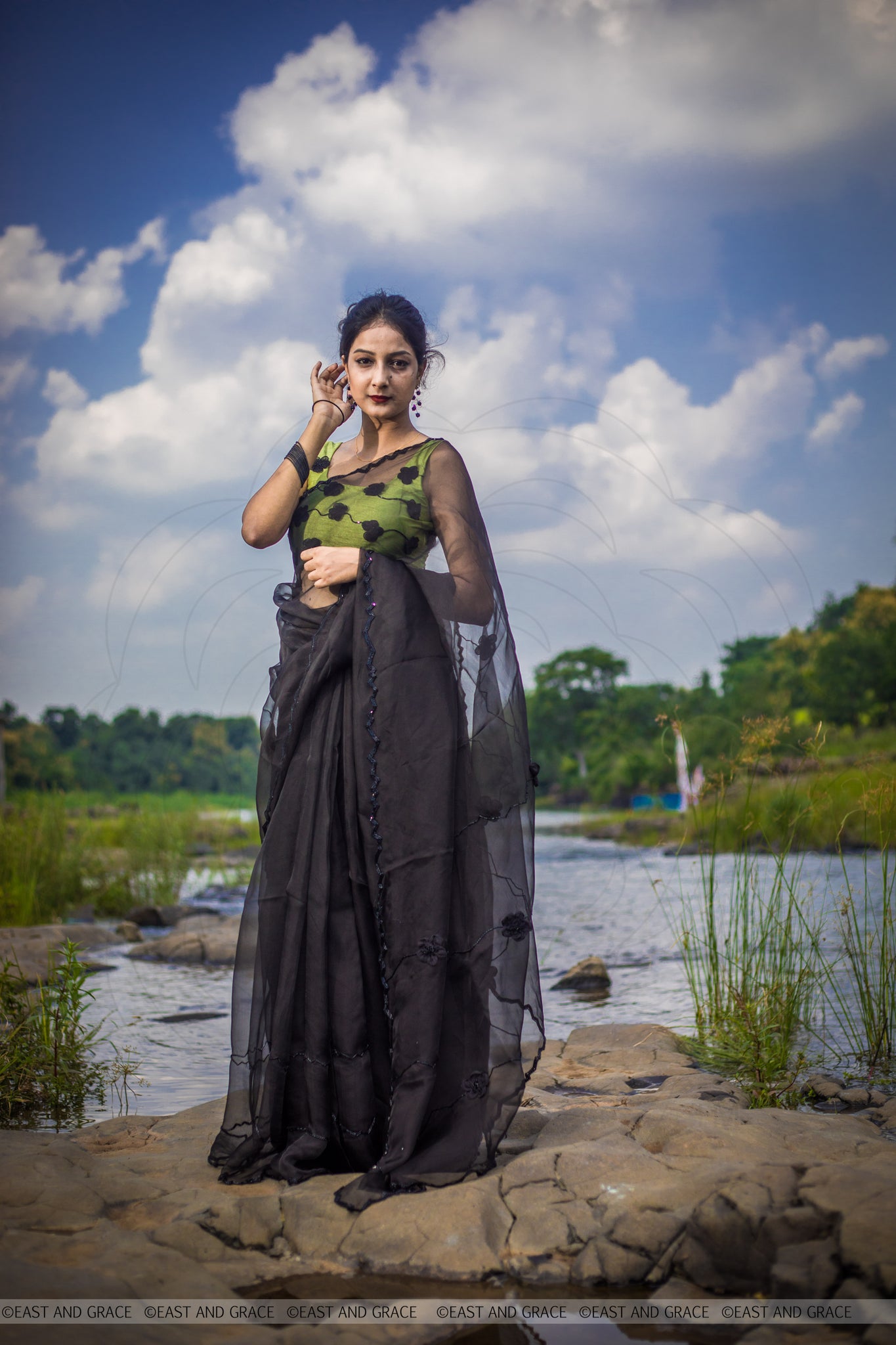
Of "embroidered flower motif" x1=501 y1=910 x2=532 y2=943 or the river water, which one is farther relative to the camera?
the river water

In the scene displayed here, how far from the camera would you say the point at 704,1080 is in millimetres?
3299

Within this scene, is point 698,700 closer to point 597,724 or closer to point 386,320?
point 597,724

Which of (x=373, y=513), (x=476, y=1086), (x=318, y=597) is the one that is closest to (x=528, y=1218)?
(x=476, y=1086)

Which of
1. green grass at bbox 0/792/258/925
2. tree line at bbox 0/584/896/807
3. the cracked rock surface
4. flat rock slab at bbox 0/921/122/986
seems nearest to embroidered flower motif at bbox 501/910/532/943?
the cracked rock surface

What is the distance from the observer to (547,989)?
5816 mm

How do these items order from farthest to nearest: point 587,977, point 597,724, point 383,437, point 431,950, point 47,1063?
1. point 597,724
2. point 587,977
3. point 47,1063
4. point 383,437
5. point 431,950

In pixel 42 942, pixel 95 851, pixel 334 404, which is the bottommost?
pixel 42 942

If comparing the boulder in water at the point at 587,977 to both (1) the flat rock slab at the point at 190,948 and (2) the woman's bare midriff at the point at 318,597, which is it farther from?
(2) the woman's bare midriff at the point at 318,597

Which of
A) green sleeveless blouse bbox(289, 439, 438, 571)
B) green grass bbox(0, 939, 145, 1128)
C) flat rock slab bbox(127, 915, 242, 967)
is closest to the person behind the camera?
green sleeveless blouse bbox(289, 439, 438, 571)

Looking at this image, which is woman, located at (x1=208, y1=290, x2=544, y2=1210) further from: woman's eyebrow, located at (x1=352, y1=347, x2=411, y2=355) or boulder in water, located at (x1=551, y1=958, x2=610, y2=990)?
boulder in water, located at (x1=551, y1=958, x2=610, y2=990)

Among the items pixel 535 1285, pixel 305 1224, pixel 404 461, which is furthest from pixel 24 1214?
pixel 404 461

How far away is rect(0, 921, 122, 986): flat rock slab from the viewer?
494 centimetres

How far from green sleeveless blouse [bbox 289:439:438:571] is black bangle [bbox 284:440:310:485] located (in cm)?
3

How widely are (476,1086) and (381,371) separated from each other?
1754mm
